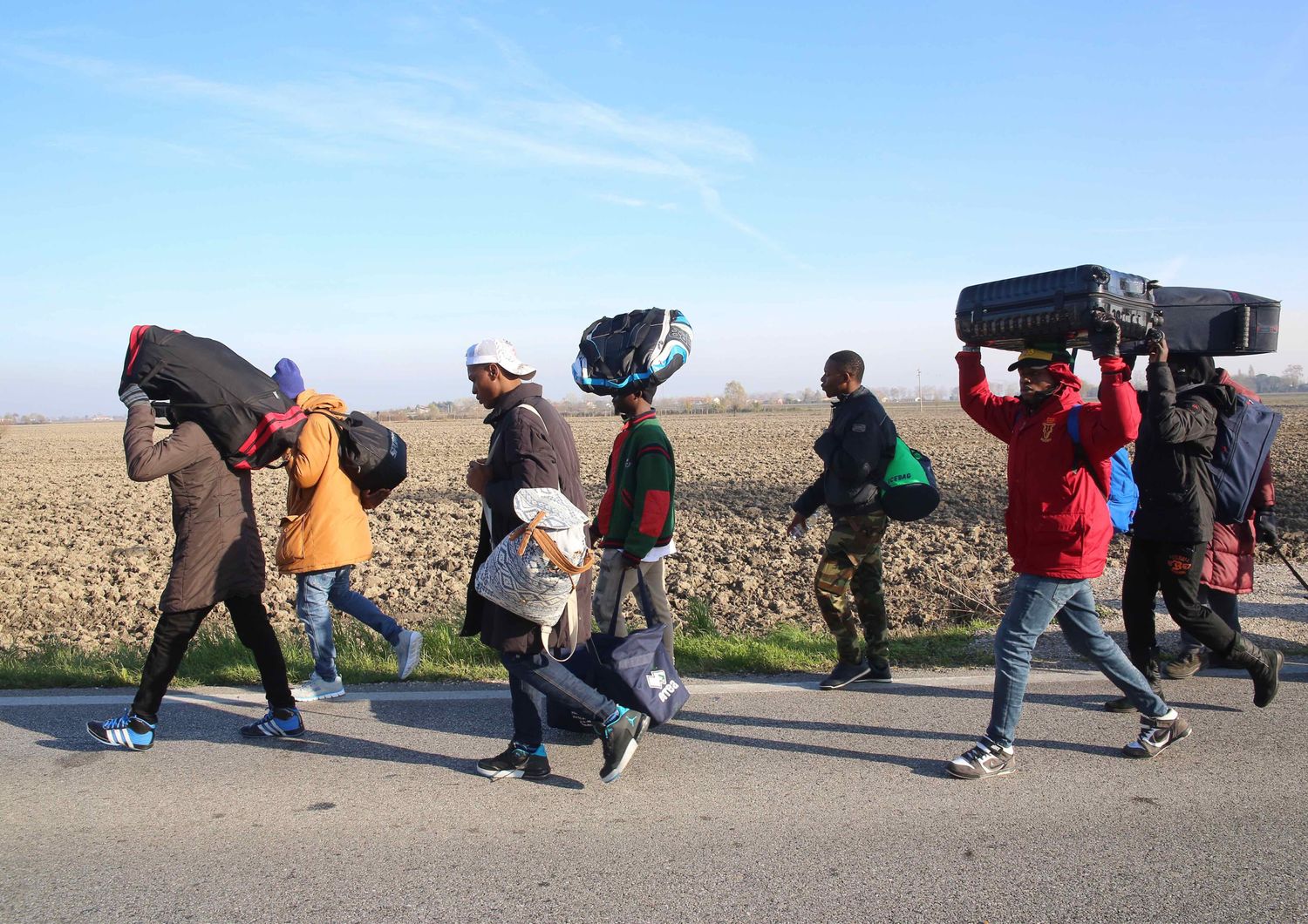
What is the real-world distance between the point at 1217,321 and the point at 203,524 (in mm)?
4777

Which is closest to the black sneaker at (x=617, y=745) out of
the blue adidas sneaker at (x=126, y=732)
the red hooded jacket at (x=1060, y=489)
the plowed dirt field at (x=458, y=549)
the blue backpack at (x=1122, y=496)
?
the red hooded jacket at (x=1060, y=489)

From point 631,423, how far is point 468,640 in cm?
215

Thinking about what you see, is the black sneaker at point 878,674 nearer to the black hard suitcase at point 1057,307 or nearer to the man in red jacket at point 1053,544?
the man in red jacket at point 1053,544

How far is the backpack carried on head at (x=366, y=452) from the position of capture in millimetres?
4957

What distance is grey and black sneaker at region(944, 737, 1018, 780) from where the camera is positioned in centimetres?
381

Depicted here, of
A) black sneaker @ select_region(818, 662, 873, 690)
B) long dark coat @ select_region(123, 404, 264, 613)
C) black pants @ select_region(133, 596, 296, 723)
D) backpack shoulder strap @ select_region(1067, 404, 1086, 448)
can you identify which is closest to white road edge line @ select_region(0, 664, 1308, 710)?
black sneaker @ select_region(818, 662, 873, 690)

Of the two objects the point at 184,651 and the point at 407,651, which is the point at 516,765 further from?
the point at 184,651

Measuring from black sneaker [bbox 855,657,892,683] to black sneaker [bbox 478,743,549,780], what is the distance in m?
2.05

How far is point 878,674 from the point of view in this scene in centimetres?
523

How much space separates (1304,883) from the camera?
2898 mm

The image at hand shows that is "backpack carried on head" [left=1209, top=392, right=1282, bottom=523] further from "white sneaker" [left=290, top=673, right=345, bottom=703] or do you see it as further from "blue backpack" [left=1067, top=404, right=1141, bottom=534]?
"white sneaker" [left=290, top=673, right=345, bottom=703]

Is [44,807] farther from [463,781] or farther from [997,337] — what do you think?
[997,337]

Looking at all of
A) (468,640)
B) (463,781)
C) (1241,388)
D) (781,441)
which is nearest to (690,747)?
(463,781)

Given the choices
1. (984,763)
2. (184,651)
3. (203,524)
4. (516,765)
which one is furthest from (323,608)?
(984,763)
